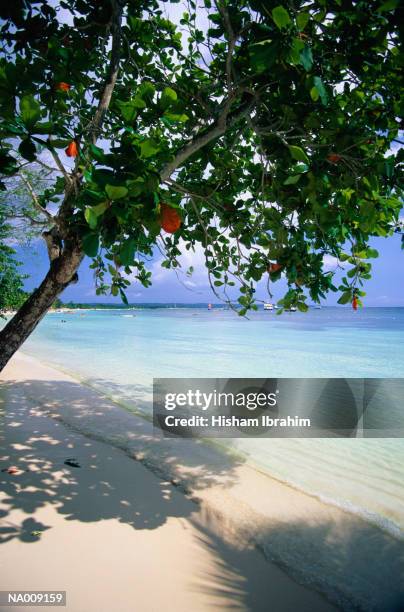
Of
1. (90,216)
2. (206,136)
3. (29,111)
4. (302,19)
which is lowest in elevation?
(90,216)

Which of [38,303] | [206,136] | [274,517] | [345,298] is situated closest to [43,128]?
[206,136]

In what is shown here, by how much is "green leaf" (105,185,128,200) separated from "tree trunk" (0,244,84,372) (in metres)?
1.66

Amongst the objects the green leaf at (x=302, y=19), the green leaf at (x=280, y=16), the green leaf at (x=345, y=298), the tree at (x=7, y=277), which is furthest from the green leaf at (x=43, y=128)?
the tree at (x=7, y=277)

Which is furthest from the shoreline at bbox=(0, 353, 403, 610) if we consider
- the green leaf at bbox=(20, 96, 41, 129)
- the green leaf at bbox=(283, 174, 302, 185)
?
the green leaf at bbox=(20, 96, 41, 129)

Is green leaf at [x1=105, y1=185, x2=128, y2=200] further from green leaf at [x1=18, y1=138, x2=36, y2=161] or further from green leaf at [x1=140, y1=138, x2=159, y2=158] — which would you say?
green leaf at [x1=18, y1=138, x2=36, y2=161]

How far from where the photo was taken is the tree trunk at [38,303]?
2.92m

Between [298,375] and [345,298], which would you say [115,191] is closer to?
[345,298]

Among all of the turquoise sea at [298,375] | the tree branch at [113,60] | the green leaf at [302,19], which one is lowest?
the turquoise sea at [298,375]

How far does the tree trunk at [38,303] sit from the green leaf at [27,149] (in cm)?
→ 152

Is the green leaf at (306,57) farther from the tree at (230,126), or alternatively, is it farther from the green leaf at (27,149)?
the green leaf at (27,149)

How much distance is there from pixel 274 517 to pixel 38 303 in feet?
8.34

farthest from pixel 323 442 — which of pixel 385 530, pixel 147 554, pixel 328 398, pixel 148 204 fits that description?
pixel 148 204

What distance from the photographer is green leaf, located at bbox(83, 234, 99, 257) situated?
55.0 inches

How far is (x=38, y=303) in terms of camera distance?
2971 mm
